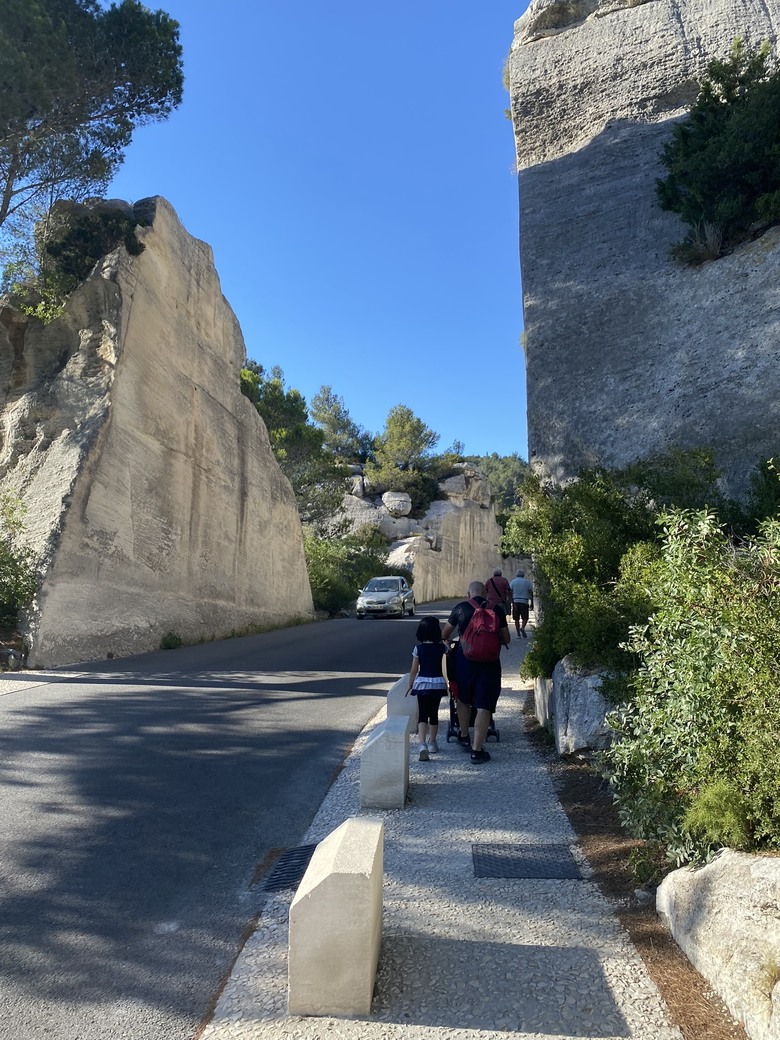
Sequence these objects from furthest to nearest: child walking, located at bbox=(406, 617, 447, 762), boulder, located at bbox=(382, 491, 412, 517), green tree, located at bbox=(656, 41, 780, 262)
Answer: boulder, located at bbox=(382, 491, 412, 517) < green tree, located at bbox=(656, 41, 780, 262) < child walking, located at bbox=(406, 617, 447, 762)

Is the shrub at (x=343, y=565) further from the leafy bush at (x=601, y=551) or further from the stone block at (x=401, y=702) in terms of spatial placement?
the stone block at (x=401, y=702)

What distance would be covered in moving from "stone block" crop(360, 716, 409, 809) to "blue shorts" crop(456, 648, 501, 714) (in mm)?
1539

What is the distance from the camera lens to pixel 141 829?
200 inches

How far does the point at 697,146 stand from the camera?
13.8 m

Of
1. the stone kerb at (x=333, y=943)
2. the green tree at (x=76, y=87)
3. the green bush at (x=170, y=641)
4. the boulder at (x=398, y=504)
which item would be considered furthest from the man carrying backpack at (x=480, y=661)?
the boulder at (x=398, y=504)

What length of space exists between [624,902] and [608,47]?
18791mm

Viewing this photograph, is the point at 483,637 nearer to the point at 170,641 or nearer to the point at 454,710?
the point at 454,710

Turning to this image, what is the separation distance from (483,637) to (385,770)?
1844mm

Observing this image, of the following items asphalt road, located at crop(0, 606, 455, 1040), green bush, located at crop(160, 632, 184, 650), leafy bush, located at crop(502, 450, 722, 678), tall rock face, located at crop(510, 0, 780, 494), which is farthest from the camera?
green bush, located at crop(160, 632, 184, 650)

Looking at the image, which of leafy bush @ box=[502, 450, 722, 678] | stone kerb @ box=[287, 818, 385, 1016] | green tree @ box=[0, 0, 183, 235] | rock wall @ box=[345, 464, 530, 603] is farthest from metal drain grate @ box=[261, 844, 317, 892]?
rock wall @ box=[345, 464, 530, 603]

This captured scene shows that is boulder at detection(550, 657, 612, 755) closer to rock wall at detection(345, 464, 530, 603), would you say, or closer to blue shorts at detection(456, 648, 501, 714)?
blue shorts at detection(456, 648, 501, 714)

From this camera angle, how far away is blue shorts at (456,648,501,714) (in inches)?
276

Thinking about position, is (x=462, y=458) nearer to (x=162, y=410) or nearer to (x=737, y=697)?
(x=162, y=410)

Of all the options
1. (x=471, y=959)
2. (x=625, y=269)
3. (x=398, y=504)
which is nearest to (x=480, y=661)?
(x=471, y=959)
